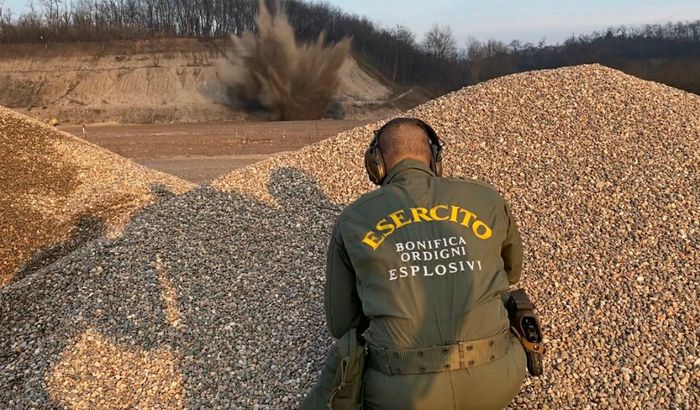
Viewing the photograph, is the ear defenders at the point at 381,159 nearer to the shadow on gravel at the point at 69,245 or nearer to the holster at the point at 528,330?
the holster at the point at 528,330

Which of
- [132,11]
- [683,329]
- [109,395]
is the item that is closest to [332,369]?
[109,395]

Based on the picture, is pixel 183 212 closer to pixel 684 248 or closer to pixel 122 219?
pixel 122 219

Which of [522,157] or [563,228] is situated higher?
[522,157]

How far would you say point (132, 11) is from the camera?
66438 millimetres

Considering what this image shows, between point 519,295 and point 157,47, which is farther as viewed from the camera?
point 157,47

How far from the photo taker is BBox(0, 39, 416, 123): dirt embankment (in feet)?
146

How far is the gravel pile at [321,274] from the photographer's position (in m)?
5.34

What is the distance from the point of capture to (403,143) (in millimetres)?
3393

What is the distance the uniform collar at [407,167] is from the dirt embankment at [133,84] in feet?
127

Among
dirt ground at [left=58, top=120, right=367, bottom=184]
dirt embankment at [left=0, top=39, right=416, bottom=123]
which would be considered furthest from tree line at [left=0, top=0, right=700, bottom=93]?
dirt ground at [left=58, top=120, right=367, bottom=184]

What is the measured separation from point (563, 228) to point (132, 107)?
43.0m

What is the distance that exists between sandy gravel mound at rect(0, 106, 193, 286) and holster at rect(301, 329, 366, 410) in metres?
6.31

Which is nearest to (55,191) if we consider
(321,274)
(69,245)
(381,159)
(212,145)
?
(69,245)

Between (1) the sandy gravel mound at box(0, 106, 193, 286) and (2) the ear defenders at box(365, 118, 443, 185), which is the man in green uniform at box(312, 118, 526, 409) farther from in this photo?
(1) the sandy gravel mound at box(0, 106, 193, 286)
